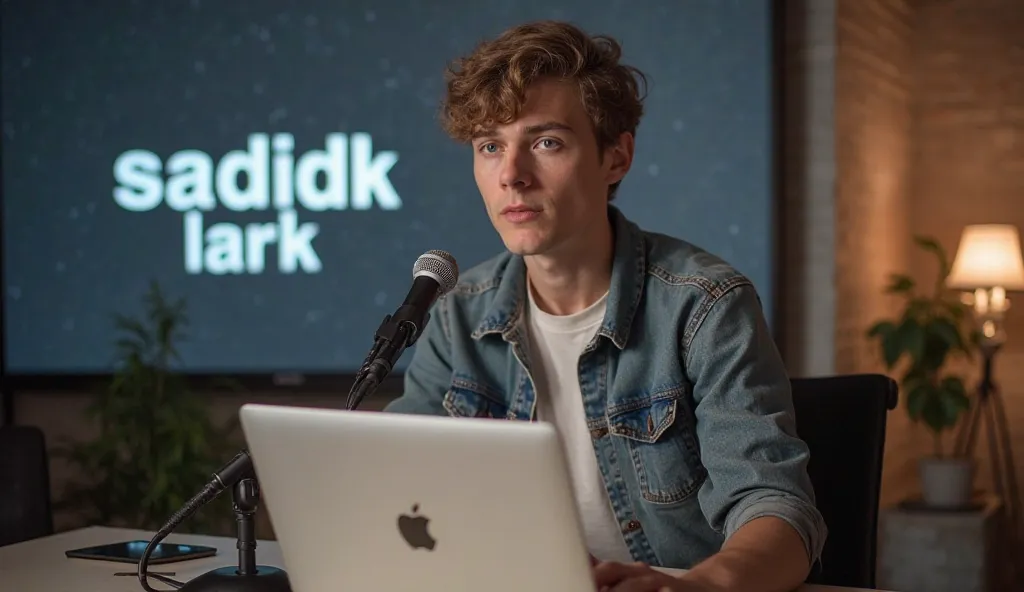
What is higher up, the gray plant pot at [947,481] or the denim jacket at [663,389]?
the denim jacket at [663,389]

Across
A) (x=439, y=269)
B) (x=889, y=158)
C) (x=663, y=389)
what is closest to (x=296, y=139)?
(x=889, y=158)

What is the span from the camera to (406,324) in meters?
1.42

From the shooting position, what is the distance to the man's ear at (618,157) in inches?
77.9

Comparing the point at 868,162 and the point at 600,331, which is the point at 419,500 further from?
the point at 868,162

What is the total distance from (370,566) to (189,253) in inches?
131

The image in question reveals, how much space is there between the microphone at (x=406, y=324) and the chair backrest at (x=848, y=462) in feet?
2.29

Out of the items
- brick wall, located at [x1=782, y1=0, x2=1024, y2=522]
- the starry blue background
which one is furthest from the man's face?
brick wall, located at [x1=782, y1=0, x2=1024, y2=522]

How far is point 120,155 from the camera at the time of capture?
14.3 ft

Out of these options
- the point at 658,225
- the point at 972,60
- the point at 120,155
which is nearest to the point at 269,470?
the point at 658,225

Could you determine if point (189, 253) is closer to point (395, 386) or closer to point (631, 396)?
point (395, 386)

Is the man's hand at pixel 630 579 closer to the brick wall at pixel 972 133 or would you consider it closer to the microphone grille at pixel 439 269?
the microphone grille at pixel 439 269

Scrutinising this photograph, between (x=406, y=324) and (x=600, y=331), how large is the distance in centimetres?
52

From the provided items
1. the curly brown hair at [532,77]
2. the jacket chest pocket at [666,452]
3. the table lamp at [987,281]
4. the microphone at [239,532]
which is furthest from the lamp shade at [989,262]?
the microphone at [239,532]

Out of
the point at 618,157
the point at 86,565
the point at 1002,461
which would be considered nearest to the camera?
the point at 86,565
